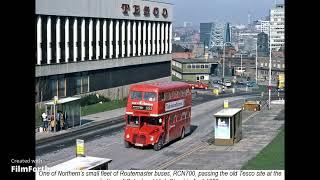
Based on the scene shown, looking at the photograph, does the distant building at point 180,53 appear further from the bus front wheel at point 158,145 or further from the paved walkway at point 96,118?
the bus front wheel at point 158,145

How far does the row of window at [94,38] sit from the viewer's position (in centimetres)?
4647

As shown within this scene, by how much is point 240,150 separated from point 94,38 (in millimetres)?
25598

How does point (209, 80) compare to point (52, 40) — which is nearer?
point (52, 40)

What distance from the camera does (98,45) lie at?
54000mm

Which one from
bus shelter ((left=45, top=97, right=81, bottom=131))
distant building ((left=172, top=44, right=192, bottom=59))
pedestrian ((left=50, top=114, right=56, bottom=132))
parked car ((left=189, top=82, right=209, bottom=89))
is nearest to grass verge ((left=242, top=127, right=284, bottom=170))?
pedestrian ((left=50, top=114, right=56, bottom=132))

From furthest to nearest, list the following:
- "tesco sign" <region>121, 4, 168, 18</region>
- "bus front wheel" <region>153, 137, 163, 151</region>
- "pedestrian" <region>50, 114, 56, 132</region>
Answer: "tesco sign" <region>121, 4, 168, 18</region> < "pedestrian" <region>50, 114, 56, 132</region> < "bus front wheel" <region>153, 137, 163, 151</region>

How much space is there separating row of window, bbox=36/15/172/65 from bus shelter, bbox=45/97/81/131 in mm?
7883

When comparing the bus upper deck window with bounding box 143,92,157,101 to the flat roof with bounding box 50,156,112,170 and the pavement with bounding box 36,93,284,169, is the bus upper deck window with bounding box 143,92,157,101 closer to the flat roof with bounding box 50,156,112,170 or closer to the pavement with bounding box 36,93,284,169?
the pavement with bounding box 36,93,284,169

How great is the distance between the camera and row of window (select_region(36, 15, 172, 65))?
152ft

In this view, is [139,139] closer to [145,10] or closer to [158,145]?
[158,145]
